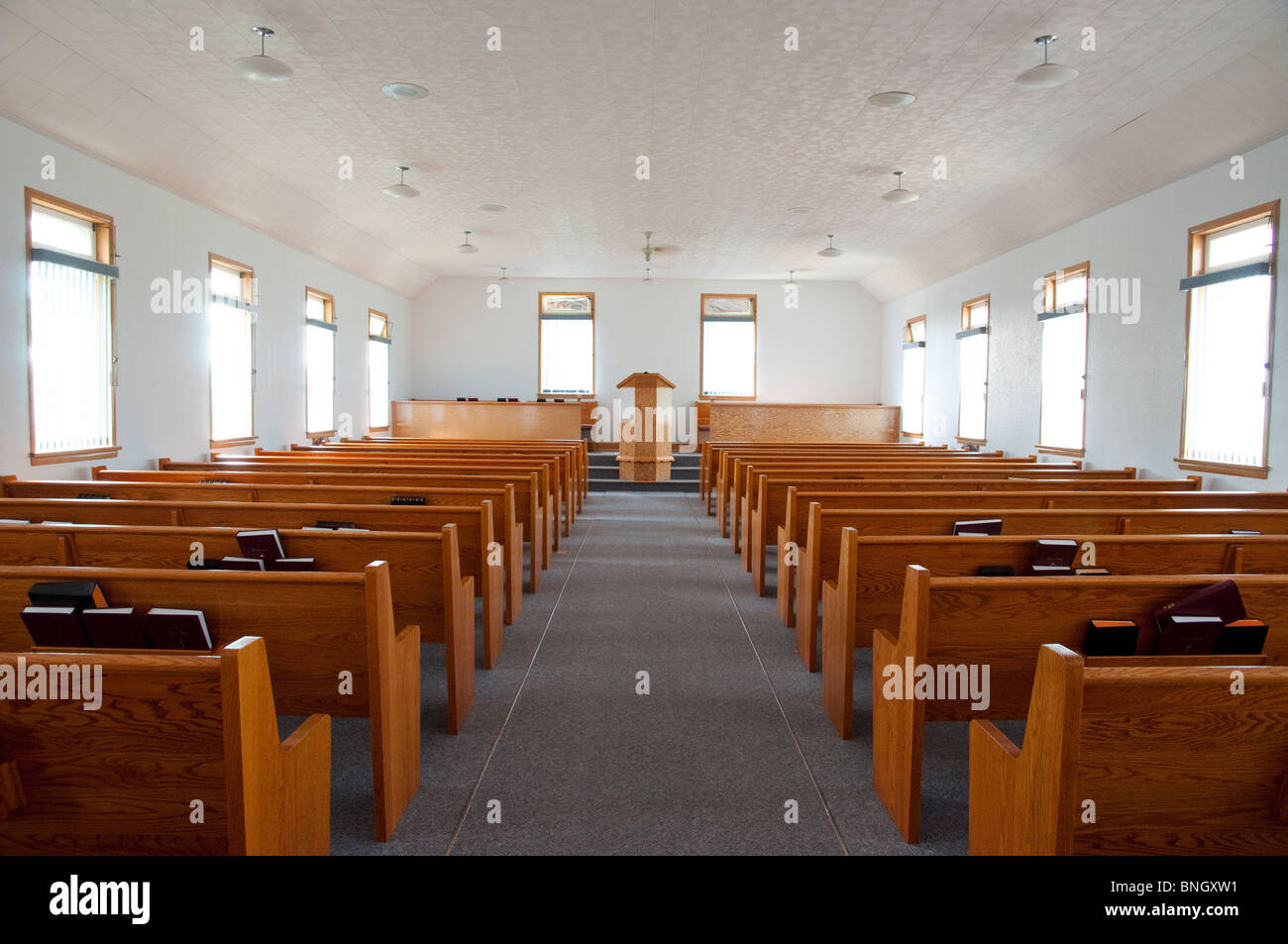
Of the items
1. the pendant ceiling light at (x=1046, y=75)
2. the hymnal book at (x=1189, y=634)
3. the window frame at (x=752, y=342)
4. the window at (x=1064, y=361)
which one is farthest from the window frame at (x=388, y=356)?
the hymnal book at (x=1189, y=634)

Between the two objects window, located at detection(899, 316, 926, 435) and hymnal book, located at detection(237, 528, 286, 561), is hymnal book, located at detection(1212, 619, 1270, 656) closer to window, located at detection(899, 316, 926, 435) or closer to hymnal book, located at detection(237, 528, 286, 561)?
hymnal book, located at detection(237, 528, 286, 561)

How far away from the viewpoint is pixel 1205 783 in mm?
1312

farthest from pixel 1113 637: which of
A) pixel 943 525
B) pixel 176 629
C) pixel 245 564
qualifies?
pixel 245 564

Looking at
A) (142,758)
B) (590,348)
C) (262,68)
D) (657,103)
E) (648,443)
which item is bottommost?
(142,758)

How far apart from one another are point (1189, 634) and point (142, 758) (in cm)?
215

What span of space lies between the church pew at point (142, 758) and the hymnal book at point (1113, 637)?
1.81 m

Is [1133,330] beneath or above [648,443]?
above

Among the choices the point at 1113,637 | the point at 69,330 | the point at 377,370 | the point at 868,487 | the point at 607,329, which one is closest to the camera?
the point at 1113,637

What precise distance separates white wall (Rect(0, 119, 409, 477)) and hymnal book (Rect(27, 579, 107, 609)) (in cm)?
387

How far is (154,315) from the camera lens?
638cm

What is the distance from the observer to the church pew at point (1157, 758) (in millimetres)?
1259

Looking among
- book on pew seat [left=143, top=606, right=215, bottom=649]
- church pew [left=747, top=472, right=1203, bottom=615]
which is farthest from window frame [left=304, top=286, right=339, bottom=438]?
book on pew seat [left=143, top=606, right=215, bottom=649]

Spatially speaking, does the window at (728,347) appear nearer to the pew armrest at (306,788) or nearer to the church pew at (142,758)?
the pew armrest at (306,788)

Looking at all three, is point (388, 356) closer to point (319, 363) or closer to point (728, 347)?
point (319, 363)
